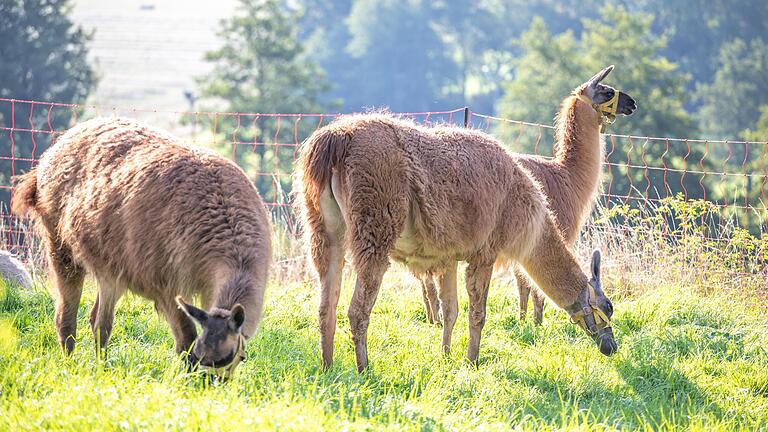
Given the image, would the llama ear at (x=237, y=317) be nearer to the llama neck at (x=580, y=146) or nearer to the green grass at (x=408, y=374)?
the green grass at (x=408, y=374)

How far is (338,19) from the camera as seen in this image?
79.4 meters

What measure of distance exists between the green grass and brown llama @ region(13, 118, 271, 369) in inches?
13.5

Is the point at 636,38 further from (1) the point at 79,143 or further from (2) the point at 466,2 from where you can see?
(1) the point at 79,143

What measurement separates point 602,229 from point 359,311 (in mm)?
4958

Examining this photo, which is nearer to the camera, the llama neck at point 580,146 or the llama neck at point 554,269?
the llama neck at point 554,269

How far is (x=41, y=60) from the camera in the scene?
36062mm

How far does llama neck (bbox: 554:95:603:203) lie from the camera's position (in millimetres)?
7938

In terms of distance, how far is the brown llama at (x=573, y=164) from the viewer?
747 cm

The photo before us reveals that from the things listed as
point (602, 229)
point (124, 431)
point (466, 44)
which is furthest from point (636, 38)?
point (124, 431)

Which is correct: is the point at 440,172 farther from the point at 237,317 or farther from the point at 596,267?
the point at 237,317

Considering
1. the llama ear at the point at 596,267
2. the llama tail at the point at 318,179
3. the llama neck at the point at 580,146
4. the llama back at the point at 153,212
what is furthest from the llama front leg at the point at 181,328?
the llama neck at the point at 580,146

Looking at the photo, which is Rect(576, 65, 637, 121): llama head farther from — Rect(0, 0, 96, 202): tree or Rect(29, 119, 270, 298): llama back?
Rect(0, 0, 96, 202): tree

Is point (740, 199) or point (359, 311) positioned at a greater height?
point (359, 311)

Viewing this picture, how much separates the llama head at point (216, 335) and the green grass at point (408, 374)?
0.12 m
